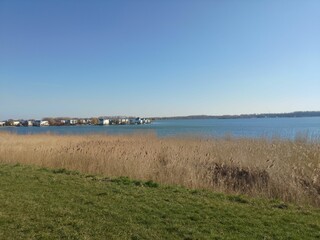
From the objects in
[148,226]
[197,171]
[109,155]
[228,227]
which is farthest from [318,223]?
[109,155]

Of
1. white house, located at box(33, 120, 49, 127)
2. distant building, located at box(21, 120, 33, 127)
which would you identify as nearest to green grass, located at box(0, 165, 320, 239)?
white house, located at box(33, 120, 49, 127)

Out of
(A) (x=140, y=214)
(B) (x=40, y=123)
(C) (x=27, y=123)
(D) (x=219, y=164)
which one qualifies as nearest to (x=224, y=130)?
(D) (x=219, y=164)

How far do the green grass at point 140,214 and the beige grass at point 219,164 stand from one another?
1.60 meters

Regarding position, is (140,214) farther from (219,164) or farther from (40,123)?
(40,123)

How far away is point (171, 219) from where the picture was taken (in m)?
5.65

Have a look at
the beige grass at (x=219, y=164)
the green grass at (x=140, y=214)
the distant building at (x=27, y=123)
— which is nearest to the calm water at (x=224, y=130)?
the beige grass at (x=219, y=164)

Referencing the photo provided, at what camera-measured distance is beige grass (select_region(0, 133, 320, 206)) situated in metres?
9.18

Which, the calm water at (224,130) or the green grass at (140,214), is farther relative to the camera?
the calm water at (224,130)

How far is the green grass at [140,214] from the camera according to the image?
4992 millimetres

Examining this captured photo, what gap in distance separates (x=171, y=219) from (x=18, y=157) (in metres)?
11.6

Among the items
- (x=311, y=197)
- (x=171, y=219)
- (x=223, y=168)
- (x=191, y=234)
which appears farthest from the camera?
(x=223, y=168)

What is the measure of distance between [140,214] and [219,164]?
7.05 m

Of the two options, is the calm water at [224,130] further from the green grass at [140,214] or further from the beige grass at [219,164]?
the green grass at [140,214]

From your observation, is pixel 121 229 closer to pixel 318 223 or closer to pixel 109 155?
pixel 318 223
